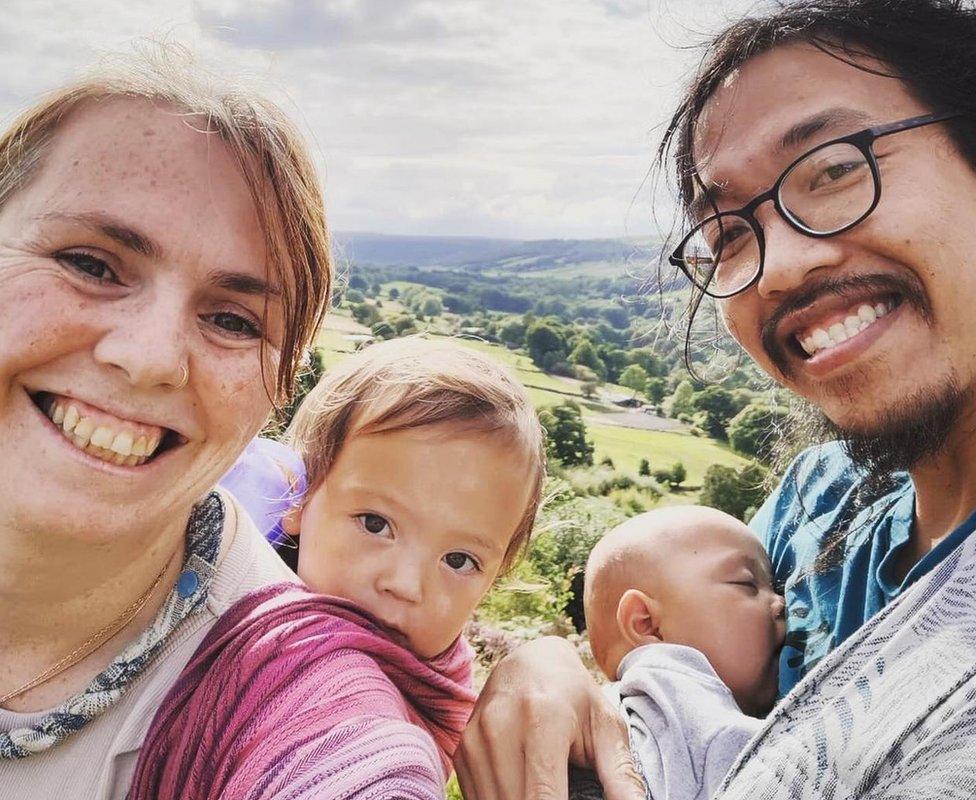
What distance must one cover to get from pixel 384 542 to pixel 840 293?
1329 millimetres

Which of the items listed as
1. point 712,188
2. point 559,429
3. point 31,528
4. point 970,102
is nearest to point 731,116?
point 712,188

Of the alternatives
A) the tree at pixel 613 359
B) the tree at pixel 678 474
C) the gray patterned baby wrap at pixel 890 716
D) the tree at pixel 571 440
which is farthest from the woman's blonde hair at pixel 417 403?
the tree at pixel 613 359

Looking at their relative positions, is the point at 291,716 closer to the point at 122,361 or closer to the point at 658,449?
the point at 122,361

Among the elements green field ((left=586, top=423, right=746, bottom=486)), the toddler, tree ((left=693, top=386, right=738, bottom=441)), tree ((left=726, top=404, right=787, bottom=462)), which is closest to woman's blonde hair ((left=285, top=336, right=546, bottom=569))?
the toddler

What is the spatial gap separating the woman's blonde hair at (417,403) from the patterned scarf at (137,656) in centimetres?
39

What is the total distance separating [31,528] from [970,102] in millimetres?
2402

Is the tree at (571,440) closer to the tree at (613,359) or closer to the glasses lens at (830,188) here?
the tree at (613,359)

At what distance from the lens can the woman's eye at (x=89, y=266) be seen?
1.63 meters

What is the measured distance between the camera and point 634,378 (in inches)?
1406

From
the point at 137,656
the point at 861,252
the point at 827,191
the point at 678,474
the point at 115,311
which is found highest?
the point at 827,191

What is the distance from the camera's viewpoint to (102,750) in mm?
1693

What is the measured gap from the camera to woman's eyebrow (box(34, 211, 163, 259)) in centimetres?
161

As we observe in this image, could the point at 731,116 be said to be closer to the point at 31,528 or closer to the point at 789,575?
the point at 789,575

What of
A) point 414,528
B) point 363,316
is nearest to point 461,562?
point 414,528
